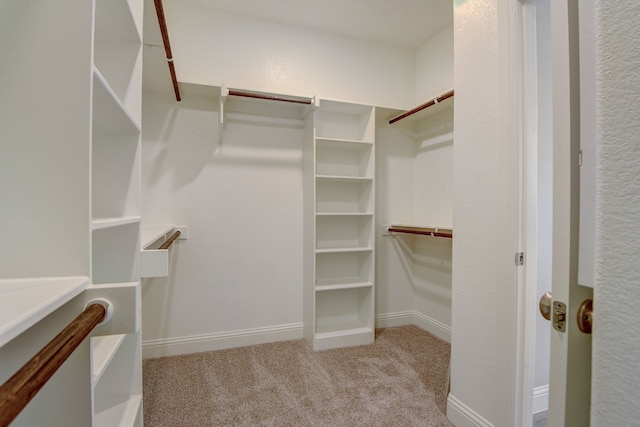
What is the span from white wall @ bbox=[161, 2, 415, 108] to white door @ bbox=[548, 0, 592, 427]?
88.0 inches

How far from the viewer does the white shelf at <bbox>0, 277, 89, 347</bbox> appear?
432 mm

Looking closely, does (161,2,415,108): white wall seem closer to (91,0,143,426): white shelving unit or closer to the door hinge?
(91,0,143,426): white shelving unit

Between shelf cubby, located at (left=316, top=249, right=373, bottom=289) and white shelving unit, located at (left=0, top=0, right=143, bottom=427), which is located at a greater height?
white shelving unit, located at (left=0, top=0, right=143, bottom=427)

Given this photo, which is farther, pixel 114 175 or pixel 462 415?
pixel 462 415

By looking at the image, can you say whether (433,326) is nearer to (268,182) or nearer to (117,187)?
Answer: (268,182)

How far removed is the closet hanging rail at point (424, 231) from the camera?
2.16m

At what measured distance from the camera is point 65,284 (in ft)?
2.03

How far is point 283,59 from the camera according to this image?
252cm

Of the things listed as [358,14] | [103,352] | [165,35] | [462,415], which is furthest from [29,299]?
[358,14]

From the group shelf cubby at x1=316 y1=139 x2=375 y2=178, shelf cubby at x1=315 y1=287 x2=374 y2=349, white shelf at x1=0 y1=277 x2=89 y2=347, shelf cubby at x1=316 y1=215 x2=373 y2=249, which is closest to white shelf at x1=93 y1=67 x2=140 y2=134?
white shelf at x1=0 y1=277 x2=89 y2=347

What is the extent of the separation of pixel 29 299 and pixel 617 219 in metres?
0.99

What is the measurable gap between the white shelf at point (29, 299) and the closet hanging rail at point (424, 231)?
2083 mm

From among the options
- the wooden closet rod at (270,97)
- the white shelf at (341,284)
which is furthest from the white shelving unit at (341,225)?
the wooden closet rod at (270,97)

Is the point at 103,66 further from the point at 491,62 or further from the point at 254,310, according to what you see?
the point at 254,310
